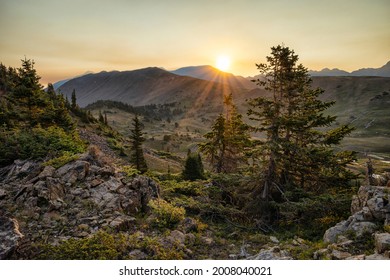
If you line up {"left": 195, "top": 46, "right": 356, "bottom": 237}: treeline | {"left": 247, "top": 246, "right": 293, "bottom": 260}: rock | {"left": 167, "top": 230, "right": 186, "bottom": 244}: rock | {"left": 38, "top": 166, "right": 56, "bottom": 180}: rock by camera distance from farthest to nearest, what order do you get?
{"left": 195, "top": 46, "right": 356, "bottom": 237}: treeline, {"left": 38, "top": 166, "right": 56, "bottom": 180}: rock, {"left": 167, "top": 230, "right": 186, "bottom": 244}: rock, {"left": 247, "top": 246, "right": 293, "bottom": 260}: rock

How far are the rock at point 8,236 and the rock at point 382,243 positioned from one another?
853cm

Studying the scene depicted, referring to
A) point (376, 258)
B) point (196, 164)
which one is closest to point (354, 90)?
point (196, 164)

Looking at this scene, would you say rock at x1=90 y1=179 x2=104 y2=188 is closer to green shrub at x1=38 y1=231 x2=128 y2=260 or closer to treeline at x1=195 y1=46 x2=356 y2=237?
green shrub at x1=38 y1=231 x2=128 y2=260

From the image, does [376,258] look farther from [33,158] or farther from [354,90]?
[354,90]

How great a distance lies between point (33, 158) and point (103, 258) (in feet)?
22.6

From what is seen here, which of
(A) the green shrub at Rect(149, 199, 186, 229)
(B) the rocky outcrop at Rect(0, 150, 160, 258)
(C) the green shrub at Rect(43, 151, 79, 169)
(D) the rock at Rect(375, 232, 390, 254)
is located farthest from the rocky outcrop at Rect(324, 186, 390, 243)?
(C) the green shrub at Rect(43, 151, 79, 169)

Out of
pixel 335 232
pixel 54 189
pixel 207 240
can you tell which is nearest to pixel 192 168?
pixel 207 240

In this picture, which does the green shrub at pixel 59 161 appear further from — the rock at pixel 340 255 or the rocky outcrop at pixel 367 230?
the rock at pixel 340 255

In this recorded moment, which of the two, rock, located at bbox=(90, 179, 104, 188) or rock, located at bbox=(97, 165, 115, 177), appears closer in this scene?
rock, located at bbox=(90, 179, 104, 188)

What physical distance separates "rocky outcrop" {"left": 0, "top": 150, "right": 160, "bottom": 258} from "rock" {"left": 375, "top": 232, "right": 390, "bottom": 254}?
664 cm

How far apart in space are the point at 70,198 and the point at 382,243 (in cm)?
899

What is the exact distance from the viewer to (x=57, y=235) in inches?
294

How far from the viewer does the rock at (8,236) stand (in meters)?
6.28

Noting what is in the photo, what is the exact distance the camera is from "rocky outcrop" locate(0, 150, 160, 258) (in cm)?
777
